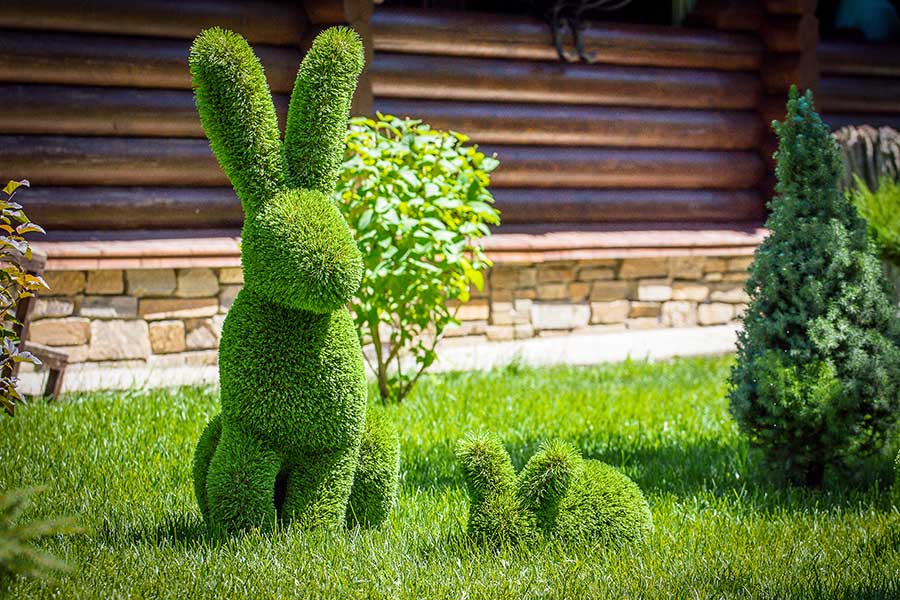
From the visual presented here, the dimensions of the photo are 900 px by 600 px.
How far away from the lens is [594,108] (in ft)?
26.5

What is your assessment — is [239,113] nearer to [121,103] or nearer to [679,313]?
[121,103]

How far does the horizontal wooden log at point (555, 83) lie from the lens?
289 inches

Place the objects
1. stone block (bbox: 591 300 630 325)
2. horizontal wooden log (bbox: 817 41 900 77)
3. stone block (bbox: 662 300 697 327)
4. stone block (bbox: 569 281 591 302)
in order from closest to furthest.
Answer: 1. stone block (bbox: 569 281 591 302)
2. stone block (bbox: 591 300 630 325)
3. stone block (bbox: 662 300 697 327)
4. horizontal wooden log (bbox: 817 41 900 77)

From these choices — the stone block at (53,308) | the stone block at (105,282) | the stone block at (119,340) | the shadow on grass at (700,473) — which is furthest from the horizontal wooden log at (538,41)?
the shadow on grass at (700,473)

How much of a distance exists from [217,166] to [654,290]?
11.6ft

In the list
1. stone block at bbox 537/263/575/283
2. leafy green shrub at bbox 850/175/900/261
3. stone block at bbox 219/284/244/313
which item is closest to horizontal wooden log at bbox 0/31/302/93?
stone block at bbox 219/284/244/313

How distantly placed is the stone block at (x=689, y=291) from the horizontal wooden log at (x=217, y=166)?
34.4 inches

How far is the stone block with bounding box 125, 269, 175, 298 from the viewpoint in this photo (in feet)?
20.5

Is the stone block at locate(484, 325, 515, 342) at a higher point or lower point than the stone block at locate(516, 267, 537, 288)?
lower

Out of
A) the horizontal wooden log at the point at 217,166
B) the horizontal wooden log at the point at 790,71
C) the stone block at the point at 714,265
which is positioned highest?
the horizontal wooden log at the point at 790,71

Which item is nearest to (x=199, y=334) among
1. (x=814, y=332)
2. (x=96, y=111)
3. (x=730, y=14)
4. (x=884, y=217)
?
(x=96, y=111)

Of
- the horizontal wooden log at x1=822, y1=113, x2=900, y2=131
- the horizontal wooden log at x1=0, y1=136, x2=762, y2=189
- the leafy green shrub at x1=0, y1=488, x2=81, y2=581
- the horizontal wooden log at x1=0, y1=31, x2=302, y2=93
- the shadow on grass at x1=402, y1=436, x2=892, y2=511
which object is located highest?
the horizontal wooden log at x1=0, y1=31, x2=302, y2=93

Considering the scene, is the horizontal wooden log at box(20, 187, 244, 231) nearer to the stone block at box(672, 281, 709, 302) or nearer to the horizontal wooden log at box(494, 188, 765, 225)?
the horizontal wooden log at box(494, 188, 765, 225)

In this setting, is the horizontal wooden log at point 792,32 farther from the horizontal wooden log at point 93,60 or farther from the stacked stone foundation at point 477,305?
the horizontal wooden log at point 93,60
